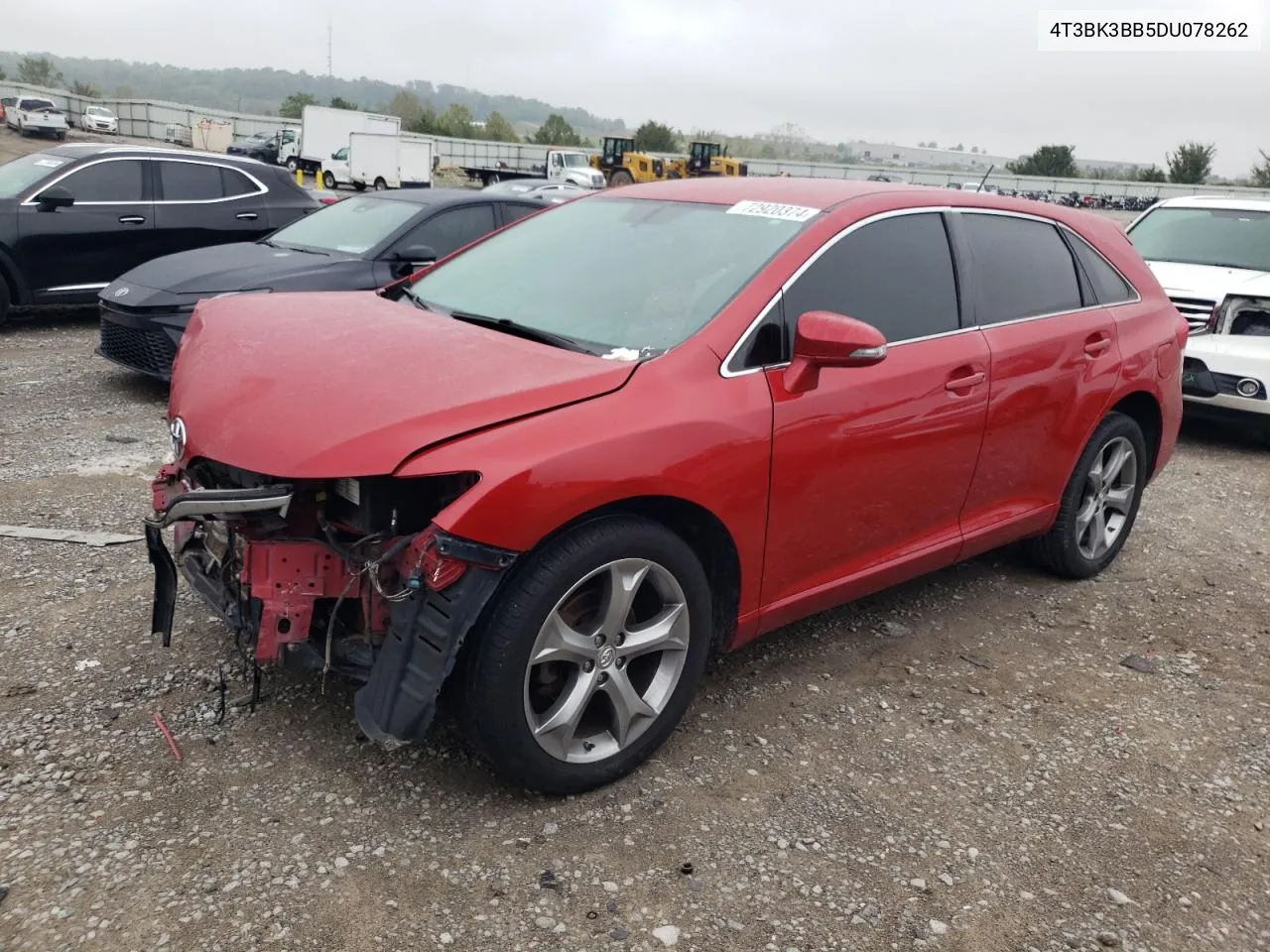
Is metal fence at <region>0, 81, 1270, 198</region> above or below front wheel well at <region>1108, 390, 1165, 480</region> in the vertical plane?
above

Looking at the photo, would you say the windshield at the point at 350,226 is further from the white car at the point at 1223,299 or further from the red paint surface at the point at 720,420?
the white car at the point at 1223,299

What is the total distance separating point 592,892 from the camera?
2.44 metres

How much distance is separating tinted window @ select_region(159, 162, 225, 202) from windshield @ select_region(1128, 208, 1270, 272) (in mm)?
7924

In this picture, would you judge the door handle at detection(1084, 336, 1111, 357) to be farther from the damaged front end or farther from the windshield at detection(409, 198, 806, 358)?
the damaged front end

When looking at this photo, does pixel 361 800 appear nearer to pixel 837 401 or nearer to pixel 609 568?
pixel 609 568

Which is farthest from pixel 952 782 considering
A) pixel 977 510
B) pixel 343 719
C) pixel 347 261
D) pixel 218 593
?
pixel 347 261

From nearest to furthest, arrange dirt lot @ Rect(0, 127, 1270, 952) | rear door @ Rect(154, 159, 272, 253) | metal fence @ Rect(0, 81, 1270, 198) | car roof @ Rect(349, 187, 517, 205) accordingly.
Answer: dirt lot @ Rect(0, 127, 1270, 952), car roof @ Rect(349, 187, 517, 205), rear door @ Rect(154, 159, 272, 253), metal fence @ Rect(0, 81, 1270, 198)

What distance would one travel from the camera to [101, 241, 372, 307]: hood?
6469 mm

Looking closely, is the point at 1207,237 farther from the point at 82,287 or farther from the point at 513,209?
the point at 82,287

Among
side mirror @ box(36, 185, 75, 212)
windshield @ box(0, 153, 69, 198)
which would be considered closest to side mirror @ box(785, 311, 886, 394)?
side mirror @ box(36, 185, 75, 212)

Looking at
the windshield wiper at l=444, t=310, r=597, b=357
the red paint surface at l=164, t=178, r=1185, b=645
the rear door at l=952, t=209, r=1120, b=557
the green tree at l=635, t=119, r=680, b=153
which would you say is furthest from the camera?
the green tree at l=635, t=119, r=680, b=153

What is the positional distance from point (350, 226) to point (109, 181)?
109 inches

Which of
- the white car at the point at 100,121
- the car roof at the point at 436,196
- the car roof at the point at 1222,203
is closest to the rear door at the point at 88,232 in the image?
the car roof at the point at 436,196

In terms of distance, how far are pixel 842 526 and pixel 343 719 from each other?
1.71 metres
